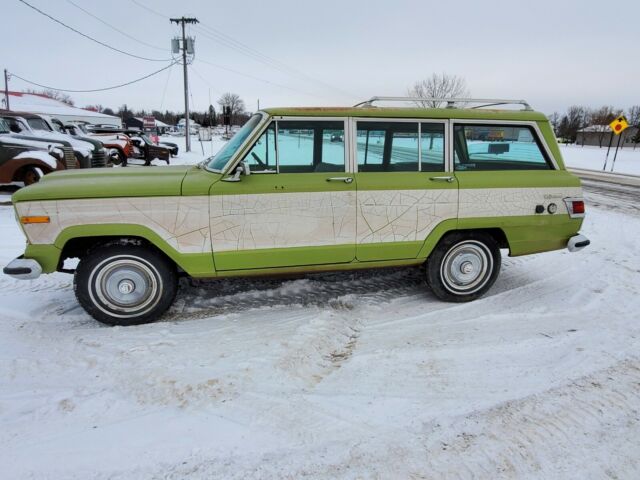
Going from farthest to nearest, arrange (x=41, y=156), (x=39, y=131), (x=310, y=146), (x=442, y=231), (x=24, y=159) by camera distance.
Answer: (x=39, y=131), (x=41, y=156), (x=24, y=159), (x=442, y=231), (x=310, y=146)

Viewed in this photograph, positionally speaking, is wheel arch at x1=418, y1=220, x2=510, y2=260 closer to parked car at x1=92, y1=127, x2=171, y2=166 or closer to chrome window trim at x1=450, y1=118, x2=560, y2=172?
chrome window trim at x1=450, y1=118, x2=560, y2=172

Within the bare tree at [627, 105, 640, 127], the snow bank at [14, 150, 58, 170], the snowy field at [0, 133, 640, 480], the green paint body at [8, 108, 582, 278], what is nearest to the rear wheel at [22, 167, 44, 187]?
the snow bank at [14, 150, 58, 170]

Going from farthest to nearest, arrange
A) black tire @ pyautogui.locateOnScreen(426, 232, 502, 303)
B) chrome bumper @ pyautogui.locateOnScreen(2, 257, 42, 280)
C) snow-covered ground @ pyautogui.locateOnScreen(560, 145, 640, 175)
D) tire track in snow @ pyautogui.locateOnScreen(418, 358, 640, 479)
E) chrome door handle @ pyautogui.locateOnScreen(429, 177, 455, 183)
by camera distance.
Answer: snow-covered ground @ pyautogui.locateOnScreen(560, 145, 640, 175) → black tire @ pyautogui.locateOnScreen(426, 232, 502, 303) → chrome door handle @ pyautogui.locateOnScreen(429, 177, 455, 183) → chrome bumper @ pyautogui.locateOnScreen(2, 257, 42, 280) → tire track in snow @ pyautogui.locateOnScreen(418, 358, 640, 479)

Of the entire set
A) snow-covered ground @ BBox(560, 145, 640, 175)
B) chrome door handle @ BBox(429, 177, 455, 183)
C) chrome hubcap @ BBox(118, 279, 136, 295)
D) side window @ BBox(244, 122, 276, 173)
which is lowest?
chrome hubcap @ BBox(118, 279, 136, 295)

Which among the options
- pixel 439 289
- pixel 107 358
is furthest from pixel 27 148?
pixel 439 289

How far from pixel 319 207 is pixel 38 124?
41.0 feet

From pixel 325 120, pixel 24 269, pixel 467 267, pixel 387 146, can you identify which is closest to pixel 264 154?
pixel 325 120

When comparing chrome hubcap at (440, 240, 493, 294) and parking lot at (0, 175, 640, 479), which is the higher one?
chrome hubcap at (440, 240, 493, 294)

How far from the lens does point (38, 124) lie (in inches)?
500

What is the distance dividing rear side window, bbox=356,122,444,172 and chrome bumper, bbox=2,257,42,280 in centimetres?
307

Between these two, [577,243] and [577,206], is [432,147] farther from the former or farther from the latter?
[577,243]

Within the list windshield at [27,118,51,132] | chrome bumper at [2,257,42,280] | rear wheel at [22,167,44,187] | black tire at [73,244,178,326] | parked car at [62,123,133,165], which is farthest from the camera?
parked car at [62,123,133,165]

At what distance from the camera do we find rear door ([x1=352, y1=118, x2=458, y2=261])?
417cm

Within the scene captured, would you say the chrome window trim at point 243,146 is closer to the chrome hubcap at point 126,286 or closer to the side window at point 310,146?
the side window at point 310,146
